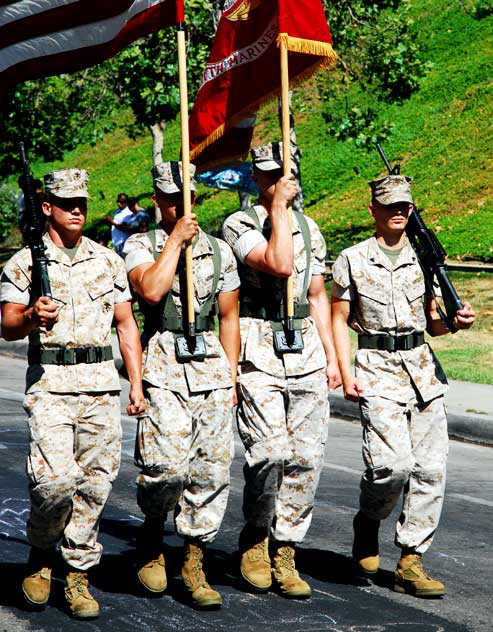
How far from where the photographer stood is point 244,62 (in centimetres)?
702

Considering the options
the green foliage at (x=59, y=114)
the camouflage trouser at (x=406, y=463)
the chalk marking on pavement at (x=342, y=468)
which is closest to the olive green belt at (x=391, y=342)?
the camouflage trouser at (x=406, y=463)

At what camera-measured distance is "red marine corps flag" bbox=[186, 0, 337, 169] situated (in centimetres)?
693

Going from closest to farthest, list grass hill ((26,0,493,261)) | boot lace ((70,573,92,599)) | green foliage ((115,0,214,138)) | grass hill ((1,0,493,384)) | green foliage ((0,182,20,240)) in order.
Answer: boot lace ((70,573,92,599)), green foliage ((115,0,214,138)), grass hill ((1,0,493,384)), grass hill ((26,0,493,261)), green foliage ((0,182,20,240))

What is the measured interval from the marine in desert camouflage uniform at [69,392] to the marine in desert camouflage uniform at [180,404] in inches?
5.9

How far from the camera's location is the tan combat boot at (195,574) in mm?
5594

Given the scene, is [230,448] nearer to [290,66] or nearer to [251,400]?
[251,400]

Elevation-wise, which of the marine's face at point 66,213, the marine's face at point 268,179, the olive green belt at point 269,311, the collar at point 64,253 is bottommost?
the olive green belt at point 269,311

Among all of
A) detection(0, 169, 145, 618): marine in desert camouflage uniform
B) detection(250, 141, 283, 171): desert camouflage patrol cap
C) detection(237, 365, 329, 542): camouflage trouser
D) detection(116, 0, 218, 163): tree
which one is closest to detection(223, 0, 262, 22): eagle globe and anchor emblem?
detection(250, 141, 283, 171): desert camouflage patrol cap

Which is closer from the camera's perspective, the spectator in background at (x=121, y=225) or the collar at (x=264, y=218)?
the collar at (x=264, y=218)

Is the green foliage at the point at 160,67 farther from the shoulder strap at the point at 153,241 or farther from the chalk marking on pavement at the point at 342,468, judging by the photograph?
the shoulder strap at the point at 153,241

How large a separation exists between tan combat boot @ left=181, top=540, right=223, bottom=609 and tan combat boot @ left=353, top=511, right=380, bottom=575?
0.87 m

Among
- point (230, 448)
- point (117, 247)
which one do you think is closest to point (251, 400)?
point (230, 448)

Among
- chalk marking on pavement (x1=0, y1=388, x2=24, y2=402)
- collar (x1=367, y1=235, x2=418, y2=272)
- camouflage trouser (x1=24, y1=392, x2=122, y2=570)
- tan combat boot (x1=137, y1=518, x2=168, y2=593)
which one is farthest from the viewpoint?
chalk marking on pavement (x1=0, y1=388, x2=24, y2=402)

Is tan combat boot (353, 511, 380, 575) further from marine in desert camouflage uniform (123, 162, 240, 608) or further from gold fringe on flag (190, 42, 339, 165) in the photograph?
gold fringe on flag (190, 42, 339, 165)
